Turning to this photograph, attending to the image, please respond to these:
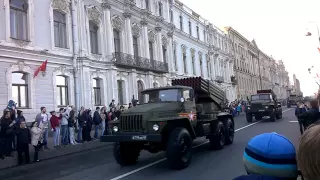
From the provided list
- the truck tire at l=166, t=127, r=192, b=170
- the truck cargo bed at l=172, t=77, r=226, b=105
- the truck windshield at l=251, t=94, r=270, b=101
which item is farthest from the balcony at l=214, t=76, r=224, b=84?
the truck tire at l=166, t=127, r=192, b=170

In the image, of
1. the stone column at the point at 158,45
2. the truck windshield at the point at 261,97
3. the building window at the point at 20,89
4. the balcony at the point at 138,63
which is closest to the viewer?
the building window at the point at 20,89

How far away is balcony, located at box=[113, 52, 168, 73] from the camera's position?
26.2 m

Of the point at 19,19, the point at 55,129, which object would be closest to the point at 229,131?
the point at 55,129

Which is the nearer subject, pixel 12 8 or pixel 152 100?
pixel 152 100

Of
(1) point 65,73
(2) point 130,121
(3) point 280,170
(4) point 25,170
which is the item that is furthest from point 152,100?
(1) point 65,73

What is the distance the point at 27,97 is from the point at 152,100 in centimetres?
1092

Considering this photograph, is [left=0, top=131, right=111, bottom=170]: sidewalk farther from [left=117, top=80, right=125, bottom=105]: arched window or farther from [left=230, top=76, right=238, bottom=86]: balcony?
[left=230, top=76, right=238, bottom=86]: balcony

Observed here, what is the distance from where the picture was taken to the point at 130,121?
30.1ft

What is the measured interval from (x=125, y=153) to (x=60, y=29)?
1473 centimetres

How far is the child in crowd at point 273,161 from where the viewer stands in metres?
1.82

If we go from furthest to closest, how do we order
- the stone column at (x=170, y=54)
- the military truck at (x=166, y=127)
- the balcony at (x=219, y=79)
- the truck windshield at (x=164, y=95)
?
the balcony at (x=219, y=79) → the stone column at (x=170, y=54) → the truck windshield at (x=164, y=95) → the military truck at (x=166, y=127)

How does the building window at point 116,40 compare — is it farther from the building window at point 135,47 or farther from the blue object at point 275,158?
the blue object at point 275,158

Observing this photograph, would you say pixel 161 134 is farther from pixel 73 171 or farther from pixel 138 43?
pixel 138 43

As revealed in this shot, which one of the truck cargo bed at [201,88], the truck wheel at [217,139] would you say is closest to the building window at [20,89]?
the truck cargo bed at [201,88]
